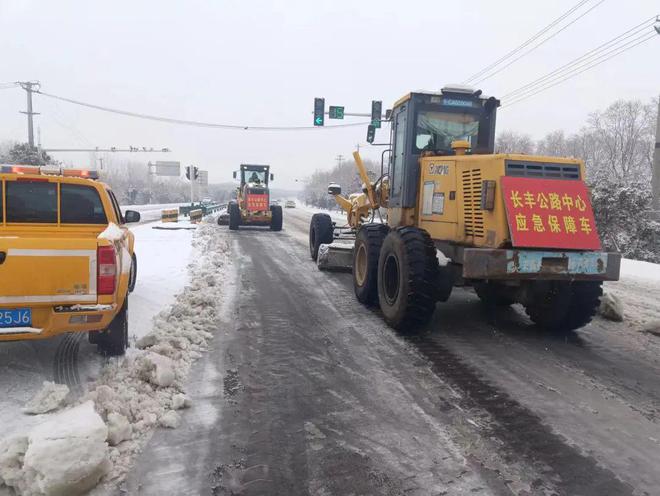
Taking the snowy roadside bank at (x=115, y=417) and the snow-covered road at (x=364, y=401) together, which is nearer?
the snowy roadside bank at (x=115, y=417)

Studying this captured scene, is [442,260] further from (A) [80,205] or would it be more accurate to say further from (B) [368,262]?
(A) [80,205]

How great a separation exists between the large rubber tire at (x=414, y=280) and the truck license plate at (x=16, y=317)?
12.5 ft

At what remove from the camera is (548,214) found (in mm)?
5441

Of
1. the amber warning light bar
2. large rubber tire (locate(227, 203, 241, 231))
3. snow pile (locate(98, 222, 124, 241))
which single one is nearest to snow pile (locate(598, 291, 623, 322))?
snow pile (locate(98, 222, 124, 241))

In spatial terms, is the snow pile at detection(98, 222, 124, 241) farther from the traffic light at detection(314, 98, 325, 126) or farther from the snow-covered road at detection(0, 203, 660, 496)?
the traffic light at detection(314, 98, 325, 126)

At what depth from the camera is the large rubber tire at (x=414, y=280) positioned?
5.80m

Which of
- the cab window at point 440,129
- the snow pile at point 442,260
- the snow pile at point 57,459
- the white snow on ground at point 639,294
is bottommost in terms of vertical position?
the white snow on ground at point 639,294

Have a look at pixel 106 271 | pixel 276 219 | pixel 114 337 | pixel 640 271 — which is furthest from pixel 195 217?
pixel 106 271

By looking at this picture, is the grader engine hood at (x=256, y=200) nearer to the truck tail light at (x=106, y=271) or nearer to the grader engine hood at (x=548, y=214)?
the grader engine hood at (x=548, y=214)

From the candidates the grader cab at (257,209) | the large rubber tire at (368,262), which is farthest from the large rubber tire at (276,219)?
the large rubber tire at (368,262)

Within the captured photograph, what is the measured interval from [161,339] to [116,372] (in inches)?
38.9

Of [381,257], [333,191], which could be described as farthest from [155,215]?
[381,257]

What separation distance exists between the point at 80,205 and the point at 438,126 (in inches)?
192

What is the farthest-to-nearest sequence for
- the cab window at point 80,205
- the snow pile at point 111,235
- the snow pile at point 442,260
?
the snow pile at point 442,260 → the cab window at point 80,205 → the snow pile at point 111,235
